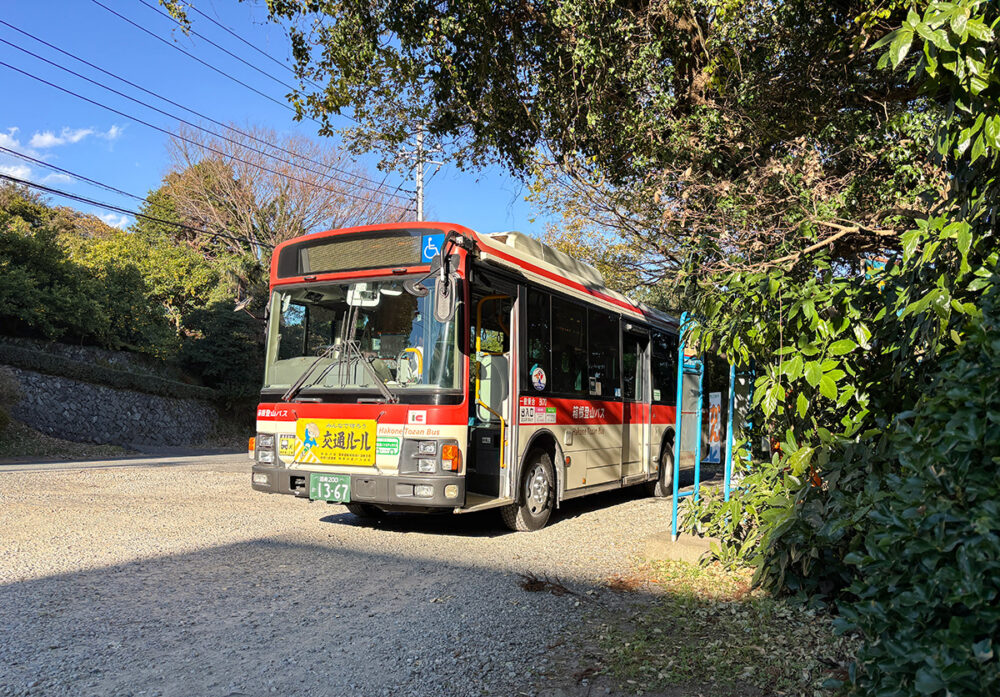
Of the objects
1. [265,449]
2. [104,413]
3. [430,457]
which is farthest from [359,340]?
[104,413]

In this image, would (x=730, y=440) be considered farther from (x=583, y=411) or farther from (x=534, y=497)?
(x=583, y=411)

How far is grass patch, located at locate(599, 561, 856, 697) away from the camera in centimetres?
398

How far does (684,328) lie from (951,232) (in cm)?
360

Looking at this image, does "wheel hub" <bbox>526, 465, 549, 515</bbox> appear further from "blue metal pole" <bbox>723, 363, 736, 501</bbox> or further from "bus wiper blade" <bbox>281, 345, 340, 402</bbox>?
"bus wiper blade" <bbox>281, 345, 340, 402</bbox>

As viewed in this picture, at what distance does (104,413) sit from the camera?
23172 millimetres

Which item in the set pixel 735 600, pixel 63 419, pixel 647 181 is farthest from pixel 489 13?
pixel 63 419

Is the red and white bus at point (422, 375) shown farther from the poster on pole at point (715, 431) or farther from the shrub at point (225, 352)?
the shrub at point (225, 352)

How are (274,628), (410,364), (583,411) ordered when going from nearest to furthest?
(274,628)
(410,364)
(583,411)

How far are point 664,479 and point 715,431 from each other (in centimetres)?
535

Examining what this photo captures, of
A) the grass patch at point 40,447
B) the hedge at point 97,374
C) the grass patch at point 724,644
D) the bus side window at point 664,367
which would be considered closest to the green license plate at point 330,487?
the grass patch at point 724,644

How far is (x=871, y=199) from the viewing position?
9.23 meters

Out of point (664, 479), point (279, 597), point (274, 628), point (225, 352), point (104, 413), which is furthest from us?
point (225, 352)

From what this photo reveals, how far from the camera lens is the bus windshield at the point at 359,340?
289 inches

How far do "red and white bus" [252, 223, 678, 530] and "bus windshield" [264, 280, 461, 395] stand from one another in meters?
0.01
